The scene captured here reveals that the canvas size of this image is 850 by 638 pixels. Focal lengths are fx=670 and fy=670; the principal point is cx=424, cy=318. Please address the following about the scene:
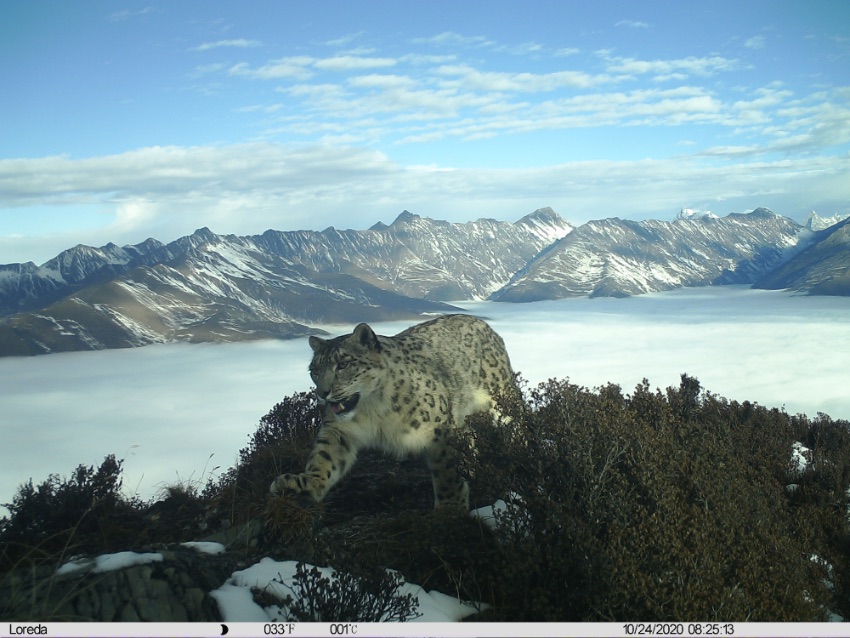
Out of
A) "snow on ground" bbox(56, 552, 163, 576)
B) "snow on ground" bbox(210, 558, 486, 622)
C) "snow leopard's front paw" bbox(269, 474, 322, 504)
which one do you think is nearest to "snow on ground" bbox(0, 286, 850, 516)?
"snow leopard's front paw" bbox(269, 474, 322, 504)

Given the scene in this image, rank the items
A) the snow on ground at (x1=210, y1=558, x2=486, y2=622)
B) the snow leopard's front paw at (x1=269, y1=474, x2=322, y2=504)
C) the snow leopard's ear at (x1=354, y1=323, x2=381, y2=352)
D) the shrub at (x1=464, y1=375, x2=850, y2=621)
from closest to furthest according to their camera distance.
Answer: the snow on ground at (x1=210, y1=558, x2=486, y2=622) < the shrub at (x1=464, y1=375, x2=850, y2=621) < the snow leopard's front paw at (x1=269, y1=474, x2=322, y2=504) < the snow leopard's ear at (x1=354, y1=323, x2=381, y2=352)

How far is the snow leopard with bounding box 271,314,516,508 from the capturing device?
24.6 ft

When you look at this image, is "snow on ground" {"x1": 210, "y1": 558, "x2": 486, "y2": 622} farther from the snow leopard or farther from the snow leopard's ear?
the snow leopard's ear

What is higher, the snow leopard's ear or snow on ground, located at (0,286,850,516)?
the snow leopard's ear

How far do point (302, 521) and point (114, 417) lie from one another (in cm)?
10038

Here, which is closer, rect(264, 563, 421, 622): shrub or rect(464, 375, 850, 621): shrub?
rect(264, 563, 421, 622): shrub

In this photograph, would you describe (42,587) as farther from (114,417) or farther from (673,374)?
(673,374)

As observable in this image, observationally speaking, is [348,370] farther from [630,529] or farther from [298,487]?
[630,529]

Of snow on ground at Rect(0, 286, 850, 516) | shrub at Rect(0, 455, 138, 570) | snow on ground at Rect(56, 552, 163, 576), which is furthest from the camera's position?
snow on ground at Rect(0, 286, 850, 516)

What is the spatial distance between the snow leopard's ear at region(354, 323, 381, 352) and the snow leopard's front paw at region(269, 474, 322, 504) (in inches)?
64.0

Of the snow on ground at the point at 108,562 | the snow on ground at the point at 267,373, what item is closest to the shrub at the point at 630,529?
the snow on ground at the point at 108,562

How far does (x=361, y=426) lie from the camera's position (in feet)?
25.5

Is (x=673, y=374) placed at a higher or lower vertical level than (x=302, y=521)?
lower

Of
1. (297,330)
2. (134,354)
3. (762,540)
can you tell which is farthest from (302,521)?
(134,354)
